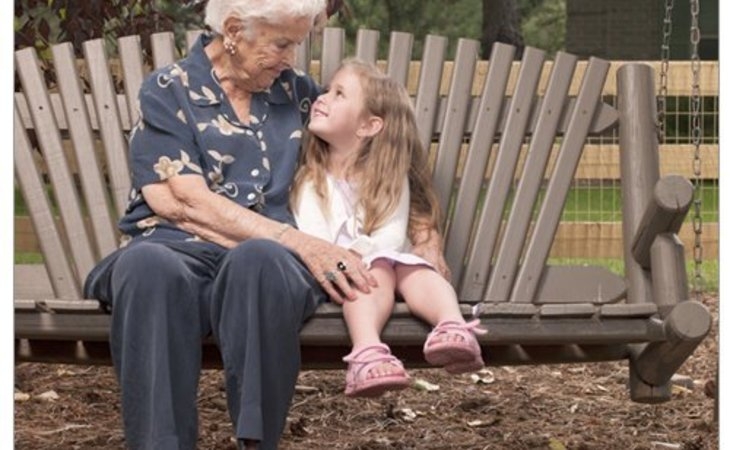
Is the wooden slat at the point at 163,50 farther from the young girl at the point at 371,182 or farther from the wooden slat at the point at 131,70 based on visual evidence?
the young girl at the point at 371,182

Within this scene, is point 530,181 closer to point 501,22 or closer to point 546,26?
point 501,22

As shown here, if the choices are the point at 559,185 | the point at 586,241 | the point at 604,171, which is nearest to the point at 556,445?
the point at 559,185

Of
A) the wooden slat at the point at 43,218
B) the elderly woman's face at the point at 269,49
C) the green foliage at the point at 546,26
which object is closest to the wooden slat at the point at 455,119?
the elderly woman's face at the point at 269,49

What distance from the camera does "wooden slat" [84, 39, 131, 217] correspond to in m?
4.41

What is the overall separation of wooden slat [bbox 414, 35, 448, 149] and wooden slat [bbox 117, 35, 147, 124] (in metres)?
0.72

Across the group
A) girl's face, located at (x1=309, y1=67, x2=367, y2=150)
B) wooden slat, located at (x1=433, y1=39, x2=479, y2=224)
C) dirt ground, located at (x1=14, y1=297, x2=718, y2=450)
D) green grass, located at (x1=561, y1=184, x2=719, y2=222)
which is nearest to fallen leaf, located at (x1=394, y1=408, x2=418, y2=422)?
dirt ground, located at (x1=14, y1=297, x2=718, y2=450)

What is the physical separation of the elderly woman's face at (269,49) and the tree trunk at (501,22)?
12812 mm

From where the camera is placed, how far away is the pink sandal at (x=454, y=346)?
3521 millimetres

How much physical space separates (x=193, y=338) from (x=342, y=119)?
0.76 meters

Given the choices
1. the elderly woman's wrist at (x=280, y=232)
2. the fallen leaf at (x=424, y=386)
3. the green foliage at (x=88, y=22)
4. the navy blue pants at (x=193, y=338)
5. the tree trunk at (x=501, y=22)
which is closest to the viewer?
the navy blue pants at (x=193, y=338)

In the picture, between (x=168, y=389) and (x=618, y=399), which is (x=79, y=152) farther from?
(x=618, y=399)

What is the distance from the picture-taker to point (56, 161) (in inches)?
176

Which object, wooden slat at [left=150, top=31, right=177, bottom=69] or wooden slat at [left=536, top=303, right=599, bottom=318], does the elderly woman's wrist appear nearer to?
wooden slat at [left=536, top=303, right=599, bottom=318]

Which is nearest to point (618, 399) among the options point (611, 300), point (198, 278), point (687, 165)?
point (611, 300)
